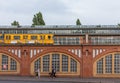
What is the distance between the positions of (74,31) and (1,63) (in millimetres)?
12363

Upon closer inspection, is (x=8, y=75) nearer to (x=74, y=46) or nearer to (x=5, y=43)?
(x=5, y=43)

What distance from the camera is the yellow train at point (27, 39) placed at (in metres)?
54.2

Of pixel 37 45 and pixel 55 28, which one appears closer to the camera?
pixel 37 45

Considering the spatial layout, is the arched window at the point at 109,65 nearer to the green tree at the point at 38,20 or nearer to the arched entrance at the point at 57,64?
the arched entrance at the point at 57,64

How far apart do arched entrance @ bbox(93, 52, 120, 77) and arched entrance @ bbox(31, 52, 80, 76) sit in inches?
106

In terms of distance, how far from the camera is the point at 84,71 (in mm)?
51656

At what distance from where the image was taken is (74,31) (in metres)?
57.1

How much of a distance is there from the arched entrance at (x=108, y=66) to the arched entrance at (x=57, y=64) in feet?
8.84

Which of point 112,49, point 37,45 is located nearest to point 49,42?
point 37,45

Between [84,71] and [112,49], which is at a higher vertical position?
[112,49]

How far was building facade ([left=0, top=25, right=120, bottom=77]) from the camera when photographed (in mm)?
51531

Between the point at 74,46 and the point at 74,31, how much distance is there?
5383 millimetres

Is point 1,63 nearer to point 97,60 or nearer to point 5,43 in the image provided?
point 5,43

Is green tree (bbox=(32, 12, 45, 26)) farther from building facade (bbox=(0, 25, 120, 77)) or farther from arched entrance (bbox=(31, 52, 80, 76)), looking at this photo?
arched entrance (bbox=(31, 52, 80, 76))
